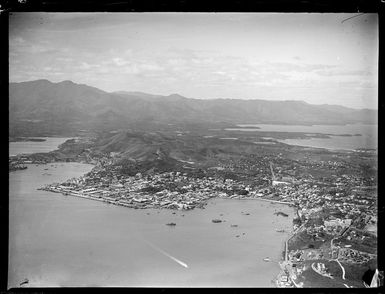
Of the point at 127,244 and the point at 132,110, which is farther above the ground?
the point at 132,110

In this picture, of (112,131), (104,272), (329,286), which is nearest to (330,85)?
(329,286)

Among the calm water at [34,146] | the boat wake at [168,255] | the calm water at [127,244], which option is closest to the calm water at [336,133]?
the calm water at [127,244]

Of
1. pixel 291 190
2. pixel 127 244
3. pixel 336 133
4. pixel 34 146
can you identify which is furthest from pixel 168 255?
pixel 336 133

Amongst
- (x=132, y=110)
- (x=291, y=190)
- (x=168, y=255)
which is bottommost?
(x=168, y=255)

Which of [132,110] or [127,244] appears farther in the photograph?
[132,110]

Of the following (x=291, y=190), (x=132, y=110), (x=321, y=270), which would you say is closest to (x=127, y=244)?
(x=132, y=110)

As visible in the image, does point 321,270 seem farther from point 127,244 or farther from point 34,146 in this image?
point 34,146

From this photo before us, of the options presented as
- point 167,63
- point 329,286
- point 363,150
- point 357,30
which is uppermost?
point 357,30

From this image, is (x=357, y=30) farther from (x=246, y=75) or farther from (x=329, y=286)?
(x=329, y=286)
